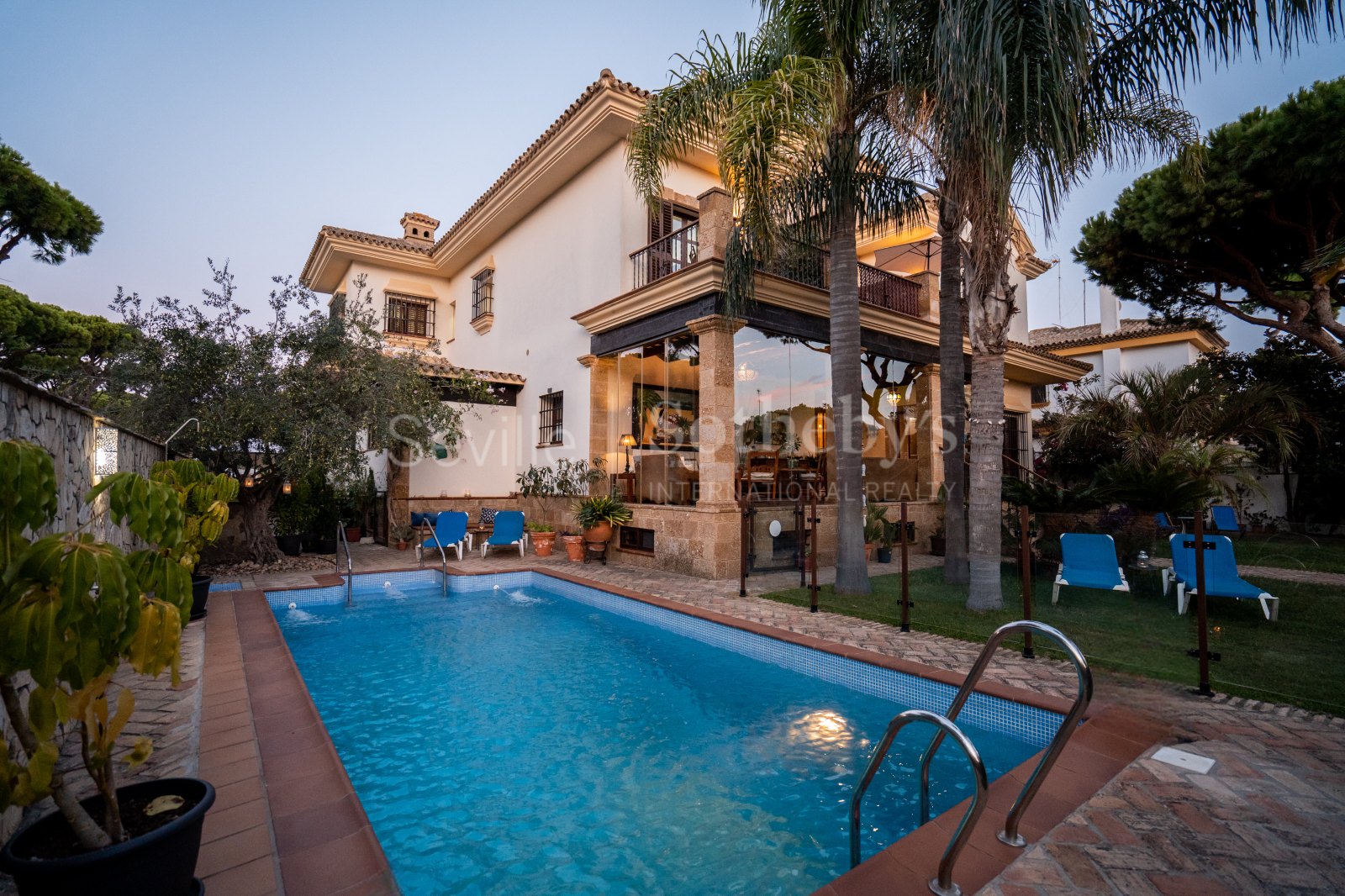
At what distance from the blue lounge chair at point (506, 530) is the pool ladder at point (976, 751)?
889 cm

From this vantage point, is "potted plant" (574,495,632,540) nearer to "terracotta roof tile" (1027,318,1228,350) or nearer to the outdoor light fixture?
the outdoor light fixture

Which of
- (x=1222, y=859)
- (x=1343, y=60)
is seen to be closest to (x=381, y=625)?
(x=1222, y=859)

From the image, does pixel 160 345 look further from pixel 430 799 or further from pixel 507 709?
pixel 430 799

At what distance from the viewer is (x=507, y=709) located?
4613 mm

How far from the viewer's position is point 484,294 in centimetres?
1488

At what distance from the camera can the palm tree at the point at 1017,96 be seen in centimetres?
479

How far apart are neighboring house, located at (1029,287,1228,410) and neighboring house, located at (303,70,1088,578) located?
9033 millimetres

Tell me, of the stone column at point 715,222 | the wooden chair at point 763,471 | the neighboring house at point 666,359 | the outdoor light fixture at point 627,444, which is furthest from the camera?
the outdoor light fixture at point 627,444

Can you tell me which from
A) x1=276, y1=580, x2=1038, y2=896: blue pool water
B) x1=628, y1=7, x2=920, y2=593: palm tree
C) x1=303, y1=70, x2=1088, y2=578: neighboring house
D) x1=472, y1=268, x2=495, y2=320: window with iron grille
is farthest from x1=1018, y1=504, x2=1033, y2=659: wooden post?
x1=472, y1=268, x2=495, y2=320: window with iron grille

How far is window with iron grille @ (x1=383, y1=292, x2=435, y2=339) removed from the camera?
54.1 feet

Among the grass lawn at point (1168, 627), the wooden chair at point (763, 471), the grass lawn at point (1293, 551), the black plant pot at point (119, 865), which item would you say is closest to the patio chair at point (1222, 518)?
the grass lawn at point (1293, 551)

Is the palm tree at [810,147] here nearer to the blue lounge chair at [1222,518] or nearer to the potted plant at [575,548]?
the potted plant at [575,548]

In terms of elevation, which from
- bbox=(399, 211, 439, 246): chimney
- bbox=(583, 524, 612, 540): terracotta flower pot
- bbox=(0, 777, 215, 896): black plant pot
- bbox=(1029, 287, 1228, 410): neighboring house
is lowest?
bbox=(0, 777, 215, 896): black plant pot

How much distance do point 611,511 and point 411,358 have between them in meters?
4.16
